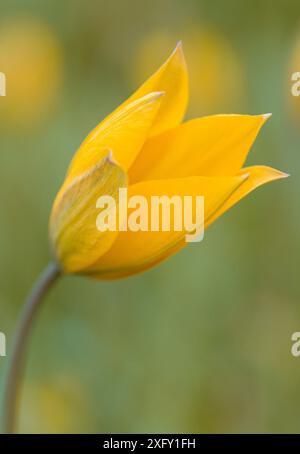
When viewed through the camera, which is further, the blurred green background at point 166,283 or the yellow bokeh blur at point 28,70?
the yellow bokeh blur at point 28,70

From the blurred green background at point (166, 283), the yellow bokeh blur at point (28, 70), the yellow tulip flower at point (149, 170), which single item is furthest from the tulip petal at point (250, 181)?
the yellow bokeh blur at point (28, 70)

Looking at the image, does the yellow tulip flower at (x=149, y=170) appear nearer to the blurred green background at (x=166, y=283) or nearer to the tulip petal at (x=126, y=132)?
the tulip petal at (x=126, y=132)

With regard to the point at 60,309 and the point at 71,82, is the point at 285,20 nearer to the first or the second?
the point at 71,82

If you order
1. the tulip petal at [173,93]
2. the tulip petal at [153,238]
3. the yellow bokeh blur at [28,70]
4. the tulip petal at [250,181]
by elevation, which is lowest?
the tulip petal at [153,238]

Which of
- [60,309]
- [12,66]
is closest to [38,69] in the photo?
[12,66]

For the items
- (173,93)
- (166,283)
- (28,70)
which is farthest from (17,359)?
(28,70)

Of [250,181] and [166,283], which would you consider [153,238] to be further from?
[166,283]

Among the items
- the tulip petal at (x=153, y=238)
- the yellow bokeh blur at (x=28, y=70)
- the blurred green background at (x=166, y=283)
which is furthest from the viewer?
the yellow bokeh blur at (x=28, y=70)
